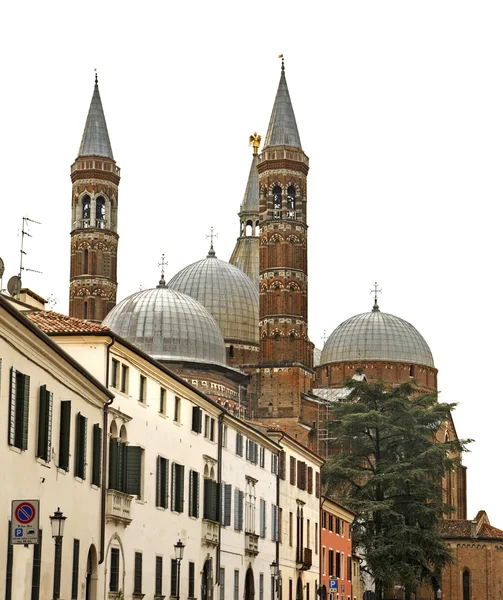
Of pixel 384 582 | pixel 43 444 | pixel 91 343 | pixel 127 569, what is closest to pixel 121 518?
pixel 127 569

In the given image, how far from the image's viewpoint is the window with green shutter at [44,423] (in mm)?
24734

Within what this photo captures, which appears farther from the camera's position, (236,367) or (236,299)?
(236,299)

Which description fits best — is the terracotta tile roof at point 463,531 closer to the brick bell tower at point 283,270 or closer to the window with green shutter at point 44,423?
the brick bell tower at point 283,270

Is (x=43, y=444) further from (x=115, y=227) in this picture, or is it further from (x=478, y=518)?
(x=115, y=227)

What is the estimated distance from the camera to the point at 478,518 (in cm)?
8162

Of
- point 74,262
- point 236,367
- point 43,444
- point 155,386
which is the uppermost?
point 74,262

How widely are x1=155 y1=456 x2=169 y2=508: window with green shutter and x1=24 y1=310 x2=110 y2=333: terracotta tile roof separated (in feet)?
14.5

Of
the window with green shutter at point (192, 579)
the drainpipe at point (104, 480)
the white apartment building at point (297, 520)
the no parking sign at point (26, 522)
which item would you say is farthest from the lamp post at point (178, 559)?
the no parking sign at point (26, 522)

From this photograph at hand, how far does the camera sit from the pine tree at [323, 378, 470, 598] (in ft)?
195

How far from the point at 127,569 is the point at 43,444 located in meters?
8.82

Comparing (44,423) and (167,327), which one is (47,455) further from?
(167,327)

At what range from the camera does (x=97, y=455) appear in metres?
29.9

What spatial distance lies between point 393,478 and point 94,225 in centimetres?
3555

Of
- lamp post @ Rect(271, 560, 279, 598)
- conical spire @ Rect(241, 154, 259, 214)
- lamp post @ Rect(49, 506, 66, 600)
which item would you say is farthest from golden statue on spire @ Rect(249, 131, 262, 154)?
lamp post @ Rect(49, 506, 66, 600)
